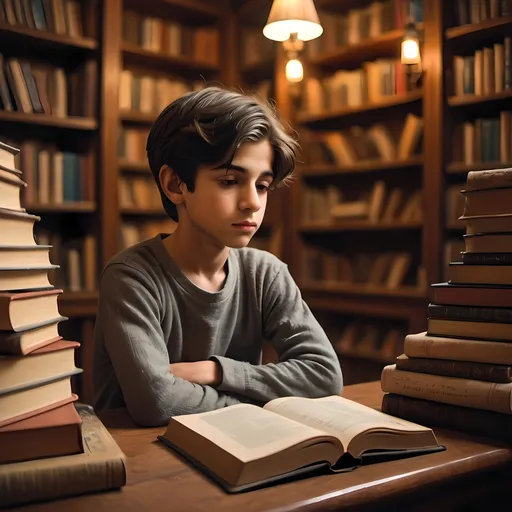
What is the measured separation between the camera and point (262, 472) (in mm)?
783

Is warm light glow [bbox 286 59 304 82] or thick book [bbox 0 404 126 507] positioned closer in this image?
thick book [bbox 0 404 126 507]

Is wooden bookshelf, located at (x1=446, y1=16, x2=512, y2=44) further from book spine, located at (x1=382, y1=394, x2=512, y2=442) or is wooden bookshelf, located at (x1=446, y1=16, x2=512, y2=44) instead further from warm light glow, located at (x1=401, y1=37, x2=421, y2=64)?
book spine, located at (x1=382, y1=394, x2=512, y2=442)

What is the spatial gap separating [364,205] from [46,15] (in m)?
2.03

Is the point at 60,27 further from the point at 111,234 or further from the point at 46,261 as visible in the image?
the point at 46,261

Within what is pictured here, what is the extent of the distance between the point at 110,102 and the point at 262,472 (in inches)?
120

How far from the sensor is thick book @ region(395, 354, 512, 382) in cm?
102

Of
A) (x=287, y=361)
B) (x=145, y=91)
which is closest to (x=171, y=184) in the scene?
(x=287, y=361)

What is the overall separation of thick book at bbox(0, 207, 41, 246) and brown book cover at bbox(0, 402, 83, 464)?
9.2 inches

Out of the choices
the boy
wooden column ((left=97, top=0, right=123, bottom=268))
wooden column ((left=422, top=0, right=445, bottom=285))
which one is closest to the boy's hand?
the boy

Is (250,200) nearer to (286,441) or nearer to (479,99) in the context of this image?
(286,441)

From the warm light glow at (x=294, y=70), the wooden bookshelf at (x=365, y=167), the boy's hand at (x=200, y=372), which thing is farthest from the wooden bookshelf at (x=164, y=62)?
the boy's hand at (x=200, y=372)

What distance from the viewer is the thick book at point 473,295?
107cm

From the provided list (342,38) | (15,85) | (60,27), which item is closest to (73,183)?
(15,85)

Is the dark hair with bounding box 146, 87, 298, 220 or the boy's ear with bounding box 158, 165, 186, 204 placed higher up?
the dark hair with bounding box 146, 87, 298, 220
